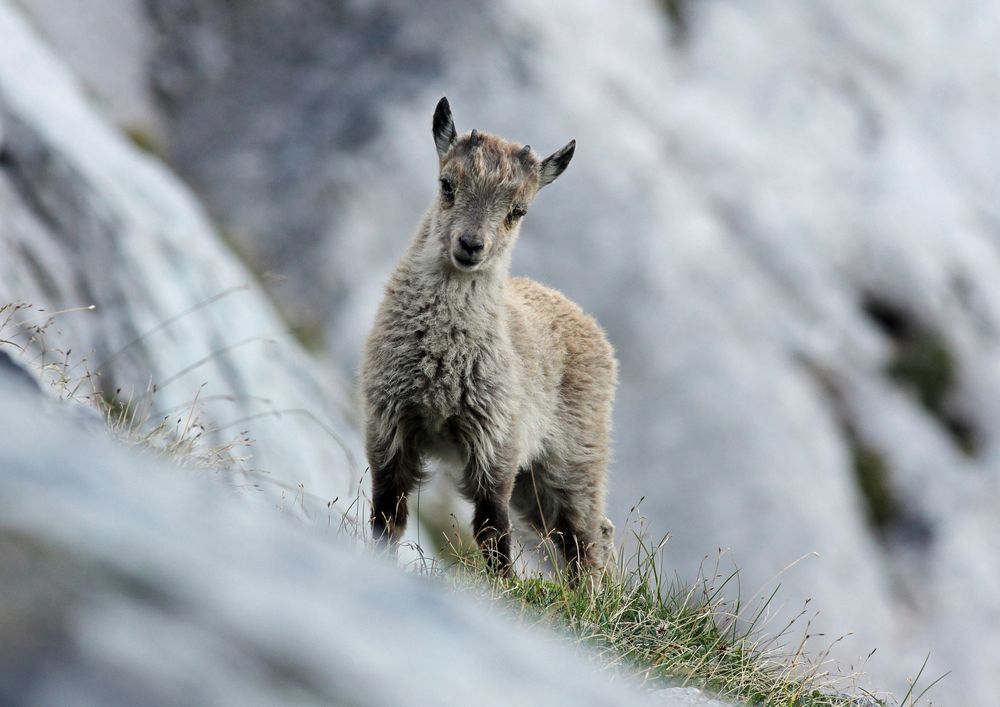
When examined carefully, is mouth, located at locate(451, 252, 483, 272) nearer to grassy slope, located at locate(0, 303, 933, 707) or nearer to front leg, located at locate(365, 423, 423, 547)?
front leg, located at locate(365, 423, 423, 547)

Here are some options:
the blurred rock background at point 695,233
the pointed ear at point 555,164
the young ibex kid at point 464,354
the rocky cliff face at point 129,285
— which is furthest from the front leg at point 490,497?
the blurred rock background at point 695,233

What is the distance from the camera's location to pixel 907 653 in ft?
77.3

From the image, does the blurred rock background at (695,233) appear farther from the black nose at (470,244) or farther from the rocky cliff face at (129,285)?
the black nose at (470,244)

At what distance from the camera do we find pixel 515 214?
7.92 meters

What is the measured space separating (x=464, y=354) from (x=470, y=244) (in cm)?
73

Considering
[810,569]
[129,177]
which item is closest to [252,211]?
[129,177]

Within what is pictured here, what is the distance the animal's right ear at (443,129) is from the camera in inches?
315

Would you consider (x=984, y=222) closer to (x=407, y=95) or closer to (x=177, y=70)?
(x=407, y=95)

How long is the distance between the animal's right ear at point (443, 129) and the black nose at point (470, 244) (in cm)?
103

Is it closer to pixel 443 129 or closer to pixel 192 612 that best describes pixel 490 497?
pixel 443 129

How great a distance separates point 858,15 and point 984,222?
7.00 meters

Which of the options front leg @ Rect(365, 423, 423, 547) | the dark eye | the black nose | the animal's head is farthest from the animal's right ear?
front leg @ Rect(365, 423, 423, 547)

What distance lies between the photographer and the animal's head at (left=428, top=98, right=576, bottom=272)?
736 centimetres

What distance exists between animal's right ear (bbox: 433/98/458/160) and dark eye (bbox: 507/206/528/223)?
69cm
